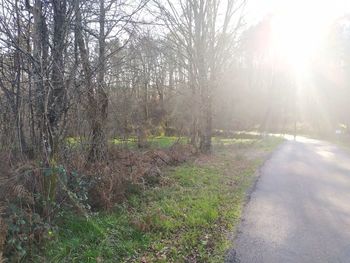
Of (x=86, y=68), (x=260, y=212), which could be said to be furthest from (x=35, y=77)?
(x=260, y=212)

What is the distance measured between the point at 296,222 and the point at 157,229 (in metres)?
2.80

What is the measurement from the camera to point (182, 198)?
823 centimetres

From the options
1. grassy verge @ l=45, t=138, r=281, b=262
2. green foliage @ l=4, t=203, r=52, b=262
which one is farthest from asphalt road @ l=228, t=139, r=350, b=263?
green foliage @ l=4, t=203, r=52, b=262

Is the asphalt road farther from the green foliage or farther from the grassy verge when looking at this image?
the green foliage

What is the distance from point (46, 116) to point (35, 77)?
1.91 feet

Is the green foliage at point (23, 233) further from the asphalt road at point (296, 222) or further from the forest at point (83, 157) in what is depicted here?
the asphalt road at point (296, 222)

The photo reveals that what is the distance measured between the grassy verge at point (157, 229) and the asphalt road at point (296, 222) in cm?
38

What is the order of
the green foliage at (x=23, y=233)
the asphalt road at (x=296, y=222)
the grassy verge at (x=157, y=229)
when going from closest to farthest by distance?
the green foliage at (x=23, y=233)
the grassy verge at (x=157, y=229)
the asphalt road at (x=296, y=222)

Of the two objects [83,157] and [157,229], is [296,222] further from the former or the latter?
[83,157]

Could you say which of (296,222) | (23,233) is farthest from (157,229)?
(296,222)

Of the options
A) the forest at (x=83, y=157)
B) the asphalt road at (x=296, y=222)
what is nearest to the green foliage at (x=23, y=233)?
the forest at (x=83, y=157)

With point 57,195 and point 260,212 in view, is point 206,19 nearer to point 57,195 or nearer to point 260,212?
point 260,212

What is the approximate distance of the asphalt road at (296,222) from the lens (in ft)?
17.5

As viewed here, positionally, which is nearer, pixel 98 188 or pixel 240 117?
pixel 98 188
